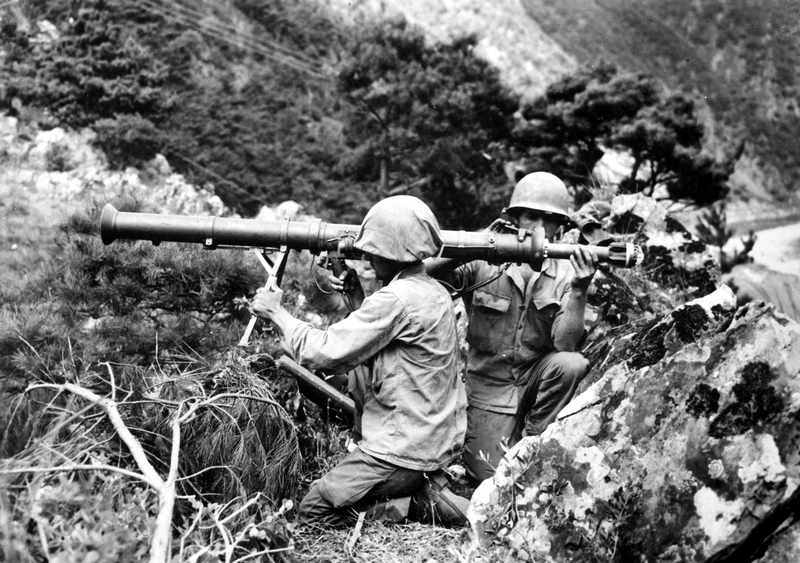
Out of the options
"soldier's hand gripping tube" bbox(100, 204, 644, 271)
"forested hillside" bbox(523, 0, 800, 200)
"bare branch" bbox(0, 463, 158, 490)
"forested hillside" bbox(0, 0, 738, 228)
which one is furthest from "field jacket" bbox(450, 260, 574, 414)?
"forested hillside" bbox(523, 0, 800, 200)

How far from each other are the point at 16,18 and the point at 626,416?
9840 mm

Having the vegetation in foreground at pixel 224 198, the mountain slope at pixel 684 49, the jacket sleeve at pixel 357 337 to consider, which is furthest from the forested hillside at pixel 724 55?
the jacket sleeve at pixel 357 337

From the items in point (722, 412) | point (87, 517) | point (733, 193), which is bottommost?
point (733, 193)

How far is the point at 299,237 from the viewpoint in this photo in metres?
4.48

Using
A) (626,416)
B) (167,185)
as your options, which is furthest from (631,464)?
(167,185)

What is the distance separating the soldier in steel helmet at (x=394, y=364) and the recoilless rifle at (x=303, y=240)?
24.0 inches

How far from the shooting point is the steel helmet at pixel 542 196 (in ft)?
15.8

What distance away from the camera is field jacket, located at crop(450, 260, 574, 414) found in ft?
15.7

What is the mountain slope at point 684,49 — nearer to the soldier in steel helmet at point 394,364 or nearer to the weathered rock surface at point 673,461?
the soldier in steel helmet at point 394,364

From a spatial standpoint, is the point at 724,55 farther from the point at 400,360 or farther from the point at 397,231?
the point at 400,360

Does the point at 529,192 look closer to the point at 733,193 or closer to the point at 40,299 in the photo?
the point at 40,299

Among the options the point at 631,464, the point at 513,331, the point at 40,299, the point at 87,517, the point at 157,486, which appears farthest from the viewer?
the point at 513,331

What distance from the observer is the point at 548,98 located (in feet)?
37.9

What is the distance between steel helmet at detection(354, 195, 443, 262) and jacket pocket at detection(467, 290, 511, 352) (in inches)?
50.5
